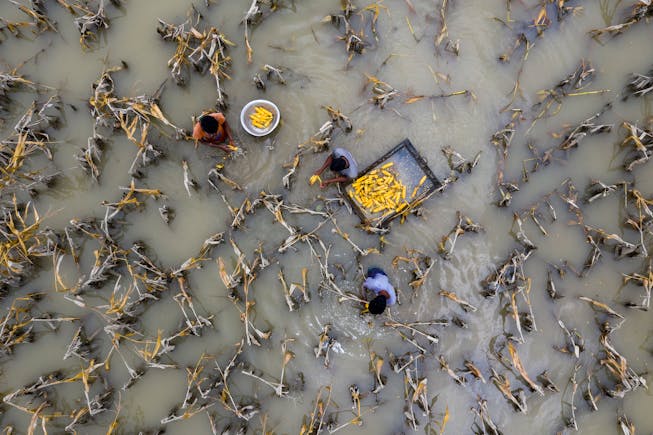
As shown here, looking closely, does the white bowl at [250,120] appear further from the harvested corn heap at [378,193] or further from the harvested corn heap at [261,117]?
the harvested corn heap at [378,193]

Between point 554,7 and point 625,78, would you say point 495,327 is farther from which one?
point 554,7

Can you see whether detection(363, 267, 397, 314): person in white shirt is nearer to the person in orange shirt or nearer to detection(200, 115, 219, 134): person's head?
the person in orange shirt

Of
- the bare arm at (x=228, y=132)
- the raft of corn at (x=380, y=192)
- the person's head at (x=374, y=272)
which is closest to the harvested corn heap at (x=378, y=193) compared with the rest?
the raft of corn at (x=380, y=192)

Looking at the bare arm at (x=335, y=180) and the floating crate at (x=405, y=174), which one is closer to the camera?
the bare arm at (x=335, y=180)

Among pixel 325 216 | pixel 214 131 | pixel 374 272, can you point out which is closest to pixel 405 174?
pixel 325 216

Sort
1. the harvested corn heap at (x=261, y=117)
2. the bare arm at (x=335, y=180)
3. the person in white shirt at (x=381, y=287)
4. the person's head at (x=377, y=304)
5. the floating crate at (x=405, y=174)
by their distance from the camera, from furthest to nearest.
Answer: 1. the floating crate at (x=405, y=174)
2. the harvested corn heap at (x=261, y=117)
3. the bare arm at (x=335, y=180)
4. the person in white shirt at (x=381, y=287)
5. the person's head at (x=377, y=304)
